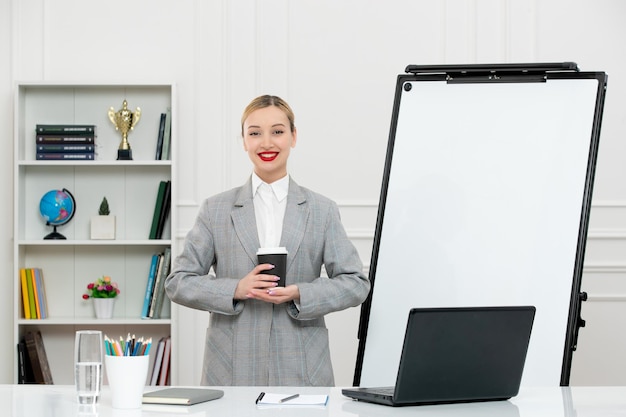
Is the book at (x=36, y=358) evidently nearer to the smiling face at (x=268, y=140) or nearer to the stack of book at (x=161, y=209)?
the stack of book at (x=161, y=209)

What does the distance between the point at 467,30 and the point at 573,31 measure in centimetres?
53

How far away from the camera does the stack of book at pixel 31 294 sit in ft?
13.5

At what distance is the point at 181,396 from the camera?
1.66m

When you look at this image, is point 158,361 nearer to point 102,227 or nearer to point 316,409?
point 102,227

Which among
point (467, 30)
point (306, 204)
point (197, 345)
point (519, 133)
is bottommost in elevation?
point (197, 345)

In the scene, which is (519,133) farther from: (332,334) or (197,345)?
(197,345)

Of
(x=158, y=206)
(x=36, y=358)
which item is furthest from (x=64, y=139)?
(x=36, y=358)

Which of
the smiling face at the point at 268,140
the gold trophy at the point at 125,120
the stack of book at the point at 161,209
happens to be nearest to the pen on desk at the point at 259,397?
the smiling face at the point at 268,140

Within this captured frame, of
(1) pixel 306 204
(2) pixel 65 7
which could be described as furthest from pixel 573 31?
(2) pixel 65 7

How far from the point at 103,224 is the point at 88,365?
2640 millimetres

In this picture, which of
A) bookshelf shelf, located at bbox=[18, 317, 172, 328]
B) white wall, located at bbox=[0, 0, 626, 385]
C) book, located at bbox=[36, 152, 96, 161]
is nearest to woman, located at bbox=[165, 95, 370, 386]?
bookshelf shelf, located at bbox=[18, 317, 172, 328]

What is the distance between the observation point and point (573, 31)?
425 centimetres

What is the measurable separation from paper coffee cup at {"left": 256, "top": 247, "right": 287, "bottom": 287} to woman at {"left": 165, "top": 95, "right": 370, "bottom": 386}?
61 millimetres

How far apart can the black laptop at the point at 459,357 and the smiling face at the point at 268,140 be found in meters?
1.02
